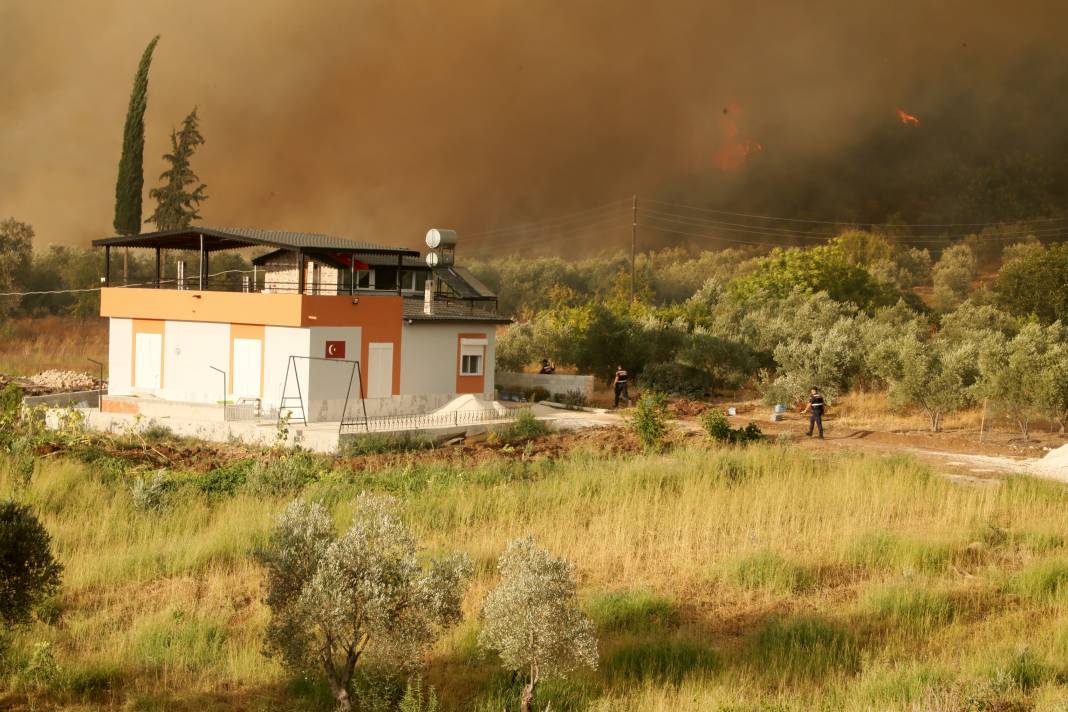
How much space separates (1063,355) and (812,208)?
76.0 m

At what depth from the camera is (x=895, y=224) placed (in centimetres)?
9106

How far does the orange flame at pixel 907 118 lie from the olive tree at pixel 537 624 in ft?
335

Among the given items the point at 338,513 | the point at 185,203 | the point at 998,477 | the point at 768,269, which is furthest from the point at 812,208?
the point at 338,513

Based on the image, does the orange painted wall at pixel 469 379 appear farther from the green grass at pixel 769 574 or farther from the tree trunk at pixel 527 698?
the tree trunk at pixel 527 698

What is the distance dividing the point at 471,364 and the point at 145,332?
28.2 feet

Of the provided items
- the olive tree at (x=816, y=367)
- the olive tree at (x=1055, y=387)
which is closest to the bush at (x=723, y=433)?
the olive tree at (x=1055, y=387)

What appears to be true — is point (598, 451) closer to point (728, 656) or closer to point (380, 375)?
point (380, 375)

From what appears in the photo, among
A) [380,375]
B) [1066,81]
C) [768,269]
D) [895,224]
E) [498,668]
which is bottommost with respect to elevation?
[498,668]

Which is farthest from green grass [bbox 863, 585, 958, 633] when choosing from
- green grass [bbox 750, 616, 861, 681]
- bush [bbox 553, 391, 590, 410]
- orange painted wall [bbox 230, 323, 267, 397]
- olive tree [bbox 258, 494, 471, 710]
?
bush [bbox 553, 391, 590, 410]

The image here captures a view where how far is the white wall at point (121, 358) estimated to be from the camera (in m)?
28.0

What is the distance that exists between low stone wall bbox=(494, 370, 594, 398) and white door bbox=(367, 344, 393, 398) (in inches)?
253

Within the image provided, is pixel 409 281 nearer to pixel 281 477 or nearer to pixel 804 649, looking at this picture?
pixel 281 477

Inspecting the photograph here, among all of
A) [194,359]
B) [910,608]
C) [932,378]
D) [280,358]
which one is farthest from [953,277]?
[910,608]

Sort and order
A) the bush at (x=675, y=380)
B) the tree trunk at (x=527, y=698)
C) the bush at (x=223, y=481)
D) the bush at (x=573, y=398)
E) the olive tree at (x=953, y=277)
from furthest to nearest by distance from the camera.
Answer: the olive tree at (x=953, y=277) → the bush at (x=675, y=380) → the bush at (x=573, y=398) → the bush at (x=223, y=481) → the tree trunk at (x=527, y=698)
